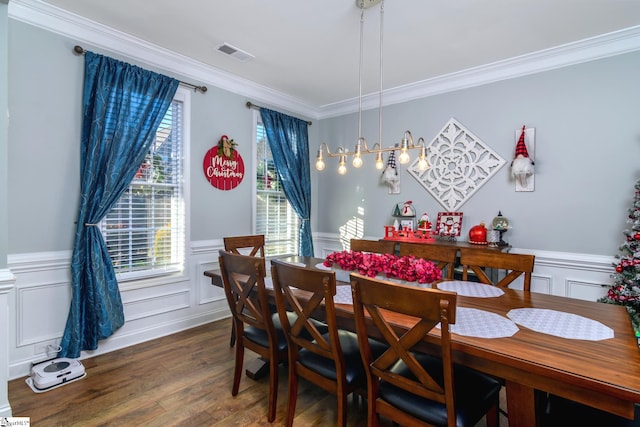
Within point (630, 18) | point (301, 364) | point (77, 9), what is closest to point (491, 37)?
A: point (630, 18)

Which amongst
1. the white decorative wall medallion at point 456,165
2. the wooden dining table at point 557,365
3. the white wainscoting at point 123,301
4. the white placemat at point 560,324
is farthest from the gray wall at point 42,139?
the white decorative wall medallion at point 456,165

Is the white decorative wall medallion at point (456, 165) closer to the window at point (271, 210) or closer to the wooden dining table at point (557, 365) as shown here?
the window at point (271, 210)

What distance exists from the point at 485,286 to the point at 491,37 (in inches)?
84.8

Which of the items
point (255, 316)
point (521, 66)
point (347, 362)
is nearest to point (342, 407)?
point (347, 362)

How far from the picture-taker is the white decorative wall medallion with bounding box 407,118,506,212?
11.5 ft

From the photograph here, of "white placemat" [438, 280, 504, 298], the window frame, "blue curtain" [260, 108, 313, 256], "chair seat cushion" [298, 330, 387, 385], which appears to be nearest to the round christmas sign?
the window frame

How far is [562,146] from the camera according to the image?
10.1ft

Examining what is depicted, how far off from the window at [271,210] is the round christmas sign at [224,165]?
342 millimetres

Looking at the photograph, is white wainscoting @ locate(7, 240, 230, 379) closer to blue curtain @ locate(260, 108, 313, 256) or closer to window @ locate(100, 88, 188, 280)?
Answer: window @ locate(100, 88, 188, 280)

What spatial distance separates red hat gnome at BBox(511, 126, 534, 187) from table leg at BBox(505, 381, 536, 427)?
2455 millimetres

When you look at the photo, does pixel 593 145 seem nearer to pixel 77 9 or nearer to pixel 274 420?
pixel 274 420

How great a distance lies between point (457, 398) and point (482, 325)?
336 millimetres

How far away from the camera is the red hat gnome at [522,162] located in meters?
3.12

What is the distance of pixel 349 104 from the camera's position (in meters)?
4.57
